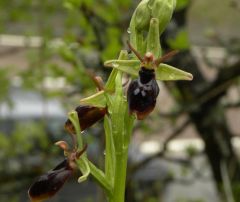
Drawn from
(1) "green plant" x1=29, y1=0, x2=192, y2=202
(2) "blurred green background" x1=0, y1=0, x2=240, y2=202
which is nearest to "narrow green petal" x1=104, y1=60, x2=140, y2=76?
(1) "green plant" x1=29, y1=0, x2=192, y2=202

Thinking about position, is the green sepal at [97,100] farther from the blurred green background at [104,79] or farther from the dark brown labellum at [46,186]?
the blurred green background at [104,79]

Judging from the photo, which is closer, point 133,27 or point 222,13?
point 133,27

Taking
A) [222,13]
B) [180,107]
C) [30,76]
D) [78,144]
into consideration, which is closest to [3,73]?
[30,76]

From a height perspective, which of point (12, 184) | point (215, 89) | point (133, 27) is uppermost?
point (133, 27)

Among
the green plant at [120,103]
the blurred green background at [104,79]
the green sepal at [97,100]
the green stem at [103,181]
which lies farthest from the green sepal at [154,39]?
the blurred green background at [104,79]

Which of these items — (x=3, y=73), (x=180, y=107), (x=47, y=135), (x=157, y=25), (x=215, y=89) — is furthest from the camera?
(x=47, y=135)

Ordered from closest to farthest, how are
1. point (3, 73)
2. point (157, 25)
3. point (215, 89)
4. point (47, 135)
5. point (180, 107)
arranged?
1. point (157, 25)
2. point (215, 89)
3. point (180, 107)
4. point (3, 73)
5. point (47, 135)

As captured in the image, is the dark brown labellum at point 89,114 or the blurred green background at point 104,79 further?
the blurred green background at point 104,79

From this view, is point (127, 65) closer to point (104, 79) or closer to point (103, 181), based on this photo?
point (103, 181)

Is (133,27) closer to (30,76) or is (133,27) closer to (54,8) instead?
(30,76)
